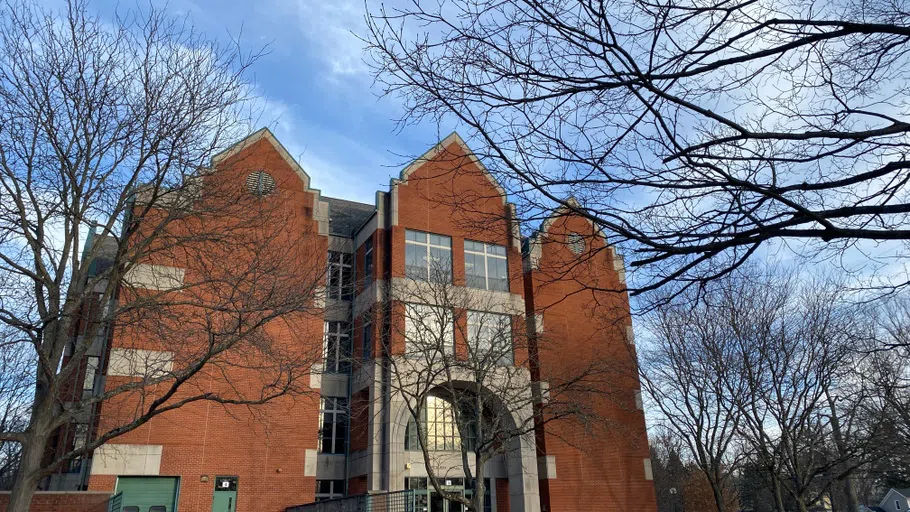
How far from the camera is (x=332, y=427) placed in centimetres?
2542

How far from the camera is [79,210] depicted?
10.0m

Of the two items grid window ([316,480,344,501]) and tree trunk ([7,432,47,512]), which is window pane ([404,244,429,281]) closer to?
grid window ([316,480,344,501])

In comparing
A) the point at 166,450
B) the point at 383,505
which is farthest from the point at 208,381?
the point at 383,505

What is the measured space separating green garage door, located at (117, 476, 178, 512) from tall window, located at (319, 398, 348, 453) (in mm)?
5688

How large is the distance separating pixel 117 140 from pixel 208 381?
1379 centimetres

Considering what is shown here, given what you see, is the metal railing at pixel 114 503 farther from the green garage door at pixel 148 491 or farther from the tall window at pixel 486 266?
the tall window at pixel 486 266

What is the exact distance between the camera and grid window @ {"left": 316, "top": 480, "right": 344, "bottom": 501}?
24516mm

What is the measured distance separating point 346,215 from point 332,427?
35.3 feet

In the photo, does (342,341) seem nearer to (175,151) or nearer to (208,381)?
(208,381)

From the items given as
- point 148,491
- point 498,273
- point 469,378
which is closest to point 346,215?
point 498,273

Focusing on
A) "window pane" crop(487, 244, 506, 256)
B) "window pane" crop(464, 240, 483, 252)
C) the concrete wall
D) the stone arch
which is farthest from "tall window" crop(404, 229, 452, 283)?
the concrete wall

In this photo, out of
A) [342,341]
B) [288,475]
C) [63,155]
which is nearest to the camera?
[63,155]

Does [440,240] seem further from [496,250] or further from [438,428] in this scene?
[438,428]

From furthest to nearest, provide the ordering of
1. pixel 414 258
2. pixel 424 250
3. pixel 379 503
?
pixel 424 250
pixel 414 258
pixel 379 503
